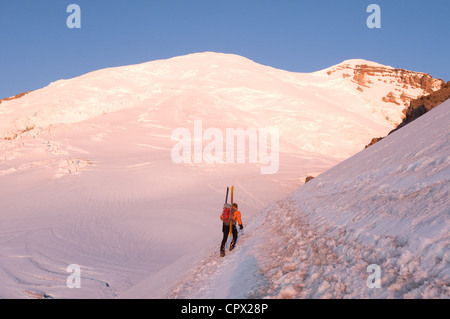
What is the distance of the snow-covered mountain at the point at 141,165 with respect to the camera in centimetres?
1159

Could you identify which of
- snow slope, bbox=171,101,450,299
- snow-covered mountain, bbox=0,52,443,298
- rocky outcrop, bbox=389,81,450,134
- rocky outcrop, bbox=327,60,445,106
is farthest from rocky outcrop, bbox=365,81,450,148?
rocky outcrop, bbox=327,60,445,106

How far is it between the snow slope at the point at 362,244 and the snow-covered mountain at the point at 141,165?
279cm

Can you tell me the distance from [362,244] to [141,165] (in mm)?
22158

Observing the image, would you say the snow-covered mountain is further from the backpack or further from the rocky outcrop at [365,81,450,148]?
the rocky outcrop at [365,81,450,148]

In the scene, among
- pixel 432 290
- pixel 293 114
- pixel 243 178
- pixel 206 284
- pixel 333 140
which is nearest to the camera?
pixel 432 290

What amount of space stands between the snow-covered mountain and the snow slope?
2795 millimetres

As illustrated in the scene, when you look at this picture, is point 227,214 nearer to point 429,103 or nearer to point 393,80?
point 429,103

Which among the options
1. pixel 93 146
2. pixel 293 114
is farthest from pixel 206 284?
pixel 293 114

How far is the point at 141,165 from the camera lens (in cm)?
2491

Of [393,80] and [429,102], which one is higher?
[393,80]

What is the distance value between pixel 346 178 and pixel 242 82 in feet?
158

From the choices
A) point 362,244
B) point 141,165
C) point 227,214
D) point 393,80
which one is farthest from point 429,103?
point 393,80

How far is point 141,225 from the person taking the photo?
1598 cm
